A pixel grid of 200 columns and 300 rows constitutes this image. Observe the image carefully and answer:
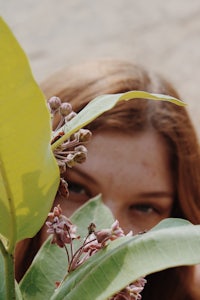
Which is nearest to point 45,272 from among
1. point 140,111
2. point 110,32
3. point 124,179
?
point 124,179

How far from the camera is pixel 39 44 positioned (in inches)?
158

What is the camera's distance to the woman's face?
110cm

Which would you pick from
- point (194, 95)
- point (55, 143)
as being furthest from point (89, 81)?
point (194, 95)

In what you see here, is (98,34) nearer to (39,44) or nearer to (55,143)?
(39,44)

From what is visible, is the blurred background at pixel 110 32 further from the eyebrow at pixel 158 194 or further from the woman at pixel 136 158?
the eyebrow at pixel 158 194

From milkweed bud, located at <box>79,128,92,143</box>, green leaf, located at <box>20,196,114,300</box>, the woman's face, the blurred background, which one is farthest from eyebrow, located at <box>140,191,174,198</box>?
the blurred background

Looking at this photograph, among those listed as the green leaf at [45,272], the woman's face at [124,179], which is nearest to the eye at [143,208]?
the woman's face at [124,179]

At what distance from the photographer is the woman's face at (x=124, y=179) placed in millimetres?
1102

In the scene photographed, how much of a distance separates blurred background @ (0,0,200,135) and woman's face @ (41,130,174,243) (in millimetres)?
2601

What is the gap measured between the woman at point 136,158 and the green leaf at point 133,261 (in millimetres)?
749

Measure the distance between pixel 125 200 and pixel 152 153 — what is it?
0.11m

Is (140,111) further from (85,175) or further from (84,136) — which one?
(84,136)

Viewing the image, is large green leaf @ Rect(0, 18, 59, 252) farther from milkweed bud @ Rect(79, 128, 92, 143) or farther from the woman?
the woman

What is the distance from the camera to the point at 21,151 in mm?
308
